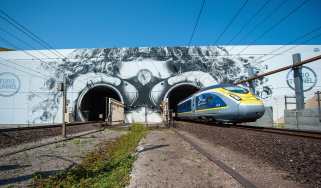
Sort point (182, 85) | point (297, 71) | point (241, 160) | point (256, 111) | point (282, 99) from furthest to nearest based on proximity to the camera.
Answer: point (182, 85) → point (282, 99) → point (297, 71) → point (256, 111) → point (241, 160)

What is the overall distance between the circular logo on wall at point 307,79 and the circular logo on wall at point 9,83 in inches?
1619

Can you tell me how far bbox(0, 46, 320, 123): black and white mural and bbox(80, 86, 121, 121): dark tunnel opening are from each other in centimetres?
Answer: 58

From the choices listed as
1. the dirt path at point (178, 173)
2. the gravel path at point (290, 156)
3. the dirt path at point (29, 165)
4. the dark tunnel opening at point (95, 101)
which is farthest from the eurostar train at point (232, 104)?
the dark tunnel opening at point (95, 101)

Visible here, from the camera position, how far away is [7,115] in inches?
1332

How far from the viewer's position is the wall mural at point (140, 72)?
33906 mm

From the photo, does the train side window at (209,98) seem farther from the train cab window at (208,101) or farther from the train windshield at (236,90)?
the train windshield at (236,90)

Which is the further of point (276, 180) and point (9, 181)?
point (9, 181)

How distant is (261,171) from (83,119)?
32.3m

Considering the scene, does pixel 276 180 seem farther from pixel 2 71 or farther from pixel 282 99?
pixel 2 71

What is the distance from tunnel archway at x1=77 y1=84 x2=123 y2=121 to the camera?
33750mm

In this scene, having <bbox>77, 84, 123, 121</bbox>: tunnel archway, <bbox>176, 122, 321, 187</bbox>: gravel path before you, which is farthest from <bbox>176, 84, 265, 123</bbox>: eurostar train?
<bbox>77, 84, 123, 121</bbox>: tunnel archway

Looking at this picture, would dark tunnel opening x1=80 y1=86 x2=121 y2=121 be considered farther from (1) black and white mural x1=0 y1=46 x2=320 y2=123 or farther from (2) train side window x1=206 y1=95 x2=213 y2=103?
(2) train side window x1=206 y1=95 x2=213 y2=103

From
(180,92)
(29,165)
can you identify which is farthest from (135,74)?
(29,165)

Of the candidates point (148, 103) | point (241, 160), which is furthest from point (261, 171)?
point (148, 103)
